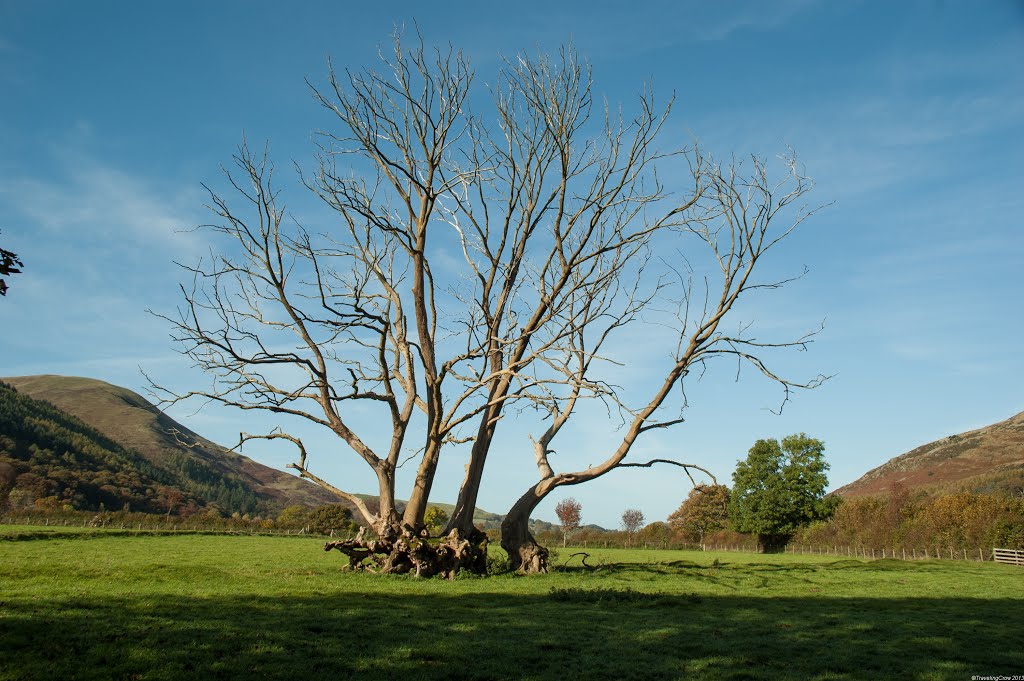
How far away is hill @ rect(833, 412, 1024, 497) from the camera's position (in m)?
104

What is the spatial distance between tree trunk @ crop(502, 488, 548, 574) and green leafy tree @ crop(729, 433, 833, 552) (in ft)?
128

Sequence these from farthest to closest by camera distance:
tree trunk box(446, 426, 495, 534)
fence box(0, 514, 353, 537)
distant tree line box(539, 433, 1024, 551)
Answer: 1. distant tree line box(539, 433, 1024, 551)
2. fence box(0, 514, 353, 537)
3. tree trunk box(446, 426, 495, 534)

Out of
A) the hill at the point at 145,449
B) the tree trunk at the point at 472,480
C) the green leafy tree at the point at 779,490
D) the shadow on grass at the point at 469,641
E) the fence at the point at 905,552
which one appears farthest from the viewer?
the hill at the point at 145,449

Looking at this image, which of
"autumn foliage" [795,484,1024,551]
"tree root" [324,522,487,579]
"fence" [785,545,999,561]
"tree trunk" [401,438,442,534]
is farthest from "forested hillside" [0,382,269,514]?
"autumn foliage" [795,484,1024,551]

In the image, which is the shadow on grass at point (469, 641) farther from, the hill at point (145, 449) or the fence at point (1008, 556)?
the hill at point (145, 449)

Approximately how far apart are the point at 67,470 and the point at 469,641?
359ft

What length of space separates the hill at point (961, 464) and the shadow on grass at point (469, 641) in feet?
336

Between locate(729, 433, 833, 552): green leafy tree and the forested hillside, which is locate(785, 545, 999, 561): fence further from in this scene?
the forested hillside

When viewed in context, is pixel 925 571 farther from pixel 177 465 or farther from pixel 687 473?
pixel 177 465

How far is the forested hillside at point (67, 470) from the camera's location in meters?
85.8

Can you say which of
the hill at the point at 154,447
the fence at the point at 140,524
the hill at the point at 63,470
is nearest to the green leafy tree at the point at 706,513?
the fence at the point at 140,524

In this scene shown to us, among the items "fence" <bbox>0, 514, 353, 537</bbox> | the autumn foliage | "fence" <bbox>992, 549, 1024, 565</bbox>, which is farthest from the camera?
"fence" <bbox>0, 514, 353, 537</bbox>

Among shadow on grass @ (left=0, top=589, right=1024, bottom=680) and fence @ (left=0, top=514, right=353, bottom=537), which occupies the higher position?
shadow on grass @ (left=0, top=589, right=1024, bottom=680)

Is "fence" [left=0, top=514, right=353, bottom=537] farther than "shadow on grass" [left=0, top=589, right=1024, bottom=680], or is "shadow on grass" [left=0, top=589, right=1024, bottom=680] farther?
"fence" [left=0, top=514, right=353, bottom=537]
